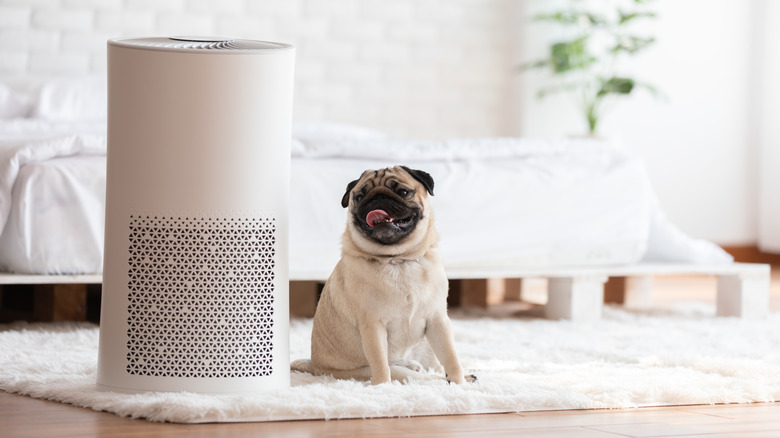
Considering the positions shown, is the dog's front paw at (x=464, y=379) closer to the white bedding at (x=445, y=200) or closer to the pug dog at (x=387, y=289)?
the pug dog at (x=387, y=289)

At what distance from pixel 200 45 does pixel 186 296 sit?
17.6 inches

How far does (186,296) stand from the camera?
5.48ft

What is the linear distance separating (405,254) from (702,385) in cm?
63

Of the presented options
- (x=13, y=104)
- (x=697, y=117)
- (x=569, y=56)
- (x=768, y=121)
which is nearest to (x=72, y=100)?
(x=13, y=104)

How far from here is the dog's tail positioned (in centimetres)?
200

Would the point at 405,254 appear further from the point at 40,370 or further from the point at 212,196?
the point at 40,370

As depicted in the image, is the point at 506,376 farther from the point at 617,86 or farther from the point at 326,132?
the point at 617,86

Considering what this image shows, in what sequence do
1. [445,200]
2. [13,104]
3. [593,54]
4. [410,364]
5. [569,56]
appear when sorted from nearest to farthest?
[410,364], [445,200], [13,104], [569,56], [593,54]

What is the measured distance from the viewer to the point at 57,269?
8.00 feet

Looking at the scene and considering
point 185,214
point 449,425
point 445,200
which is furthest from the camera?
point 445,200

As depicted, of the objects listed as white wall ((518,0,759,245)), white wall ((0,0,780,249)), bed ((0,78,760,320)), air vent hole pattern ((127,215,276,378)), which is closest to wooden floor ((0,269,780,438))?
air vent hole pattern ((127,215,276,378))

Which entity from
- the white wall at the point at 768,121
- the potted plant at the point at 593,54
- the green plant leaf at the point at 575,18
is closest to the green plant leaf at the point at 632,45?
the potted plant at the point at 593,54

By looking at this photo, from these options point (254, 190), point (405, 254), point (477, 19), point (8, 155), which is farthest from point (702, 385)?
point (477, 19)

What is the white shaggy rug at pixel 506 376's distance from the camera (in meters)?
1.58
